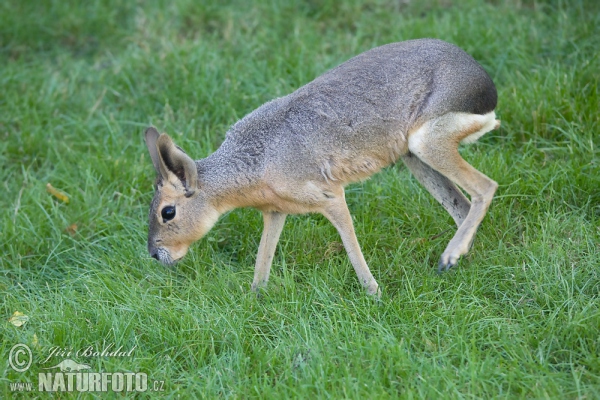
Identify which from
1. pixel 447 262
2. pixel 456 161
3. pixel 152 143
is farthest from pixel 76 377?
pixel 456 161

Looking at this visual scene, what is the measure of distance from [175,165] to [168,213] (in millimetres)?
298

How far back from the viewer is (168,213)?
4551 mm

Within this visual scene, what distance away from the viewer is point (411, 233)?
16.4ft

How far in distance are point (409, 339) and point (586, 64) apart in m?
3.11

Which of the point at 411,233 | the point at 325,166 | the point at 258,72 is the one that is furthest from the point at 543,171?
the point at 258,72

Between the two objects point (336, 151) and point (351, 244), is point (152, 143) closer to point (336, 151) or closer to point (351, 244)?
point (336, 151)

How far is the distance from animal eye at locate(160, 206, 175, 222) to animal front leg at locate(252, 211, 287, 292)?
0.59 metres

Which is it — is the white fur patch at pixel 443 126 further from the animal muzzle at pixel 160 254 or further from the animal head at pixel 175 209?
the animal muzzle at pixel 160 254

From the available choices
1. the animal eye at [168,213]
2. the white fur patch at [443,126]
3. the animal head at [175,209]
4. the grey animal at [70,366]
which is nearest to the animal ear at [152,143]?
the animal head at [175,209]

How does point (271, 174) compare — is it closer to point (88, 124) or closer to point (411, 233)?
point (411, 233)

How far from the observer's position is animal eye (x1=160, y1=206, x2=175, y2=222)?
14.9 feet

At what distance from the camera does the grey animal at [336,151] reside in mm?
4496

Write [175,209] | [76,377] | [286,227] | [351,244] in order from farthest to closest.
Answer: [286,227], [175,209], [351,244], [76,377]

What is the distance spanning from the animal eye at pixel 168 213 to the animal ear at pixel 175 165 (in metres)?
0.13
